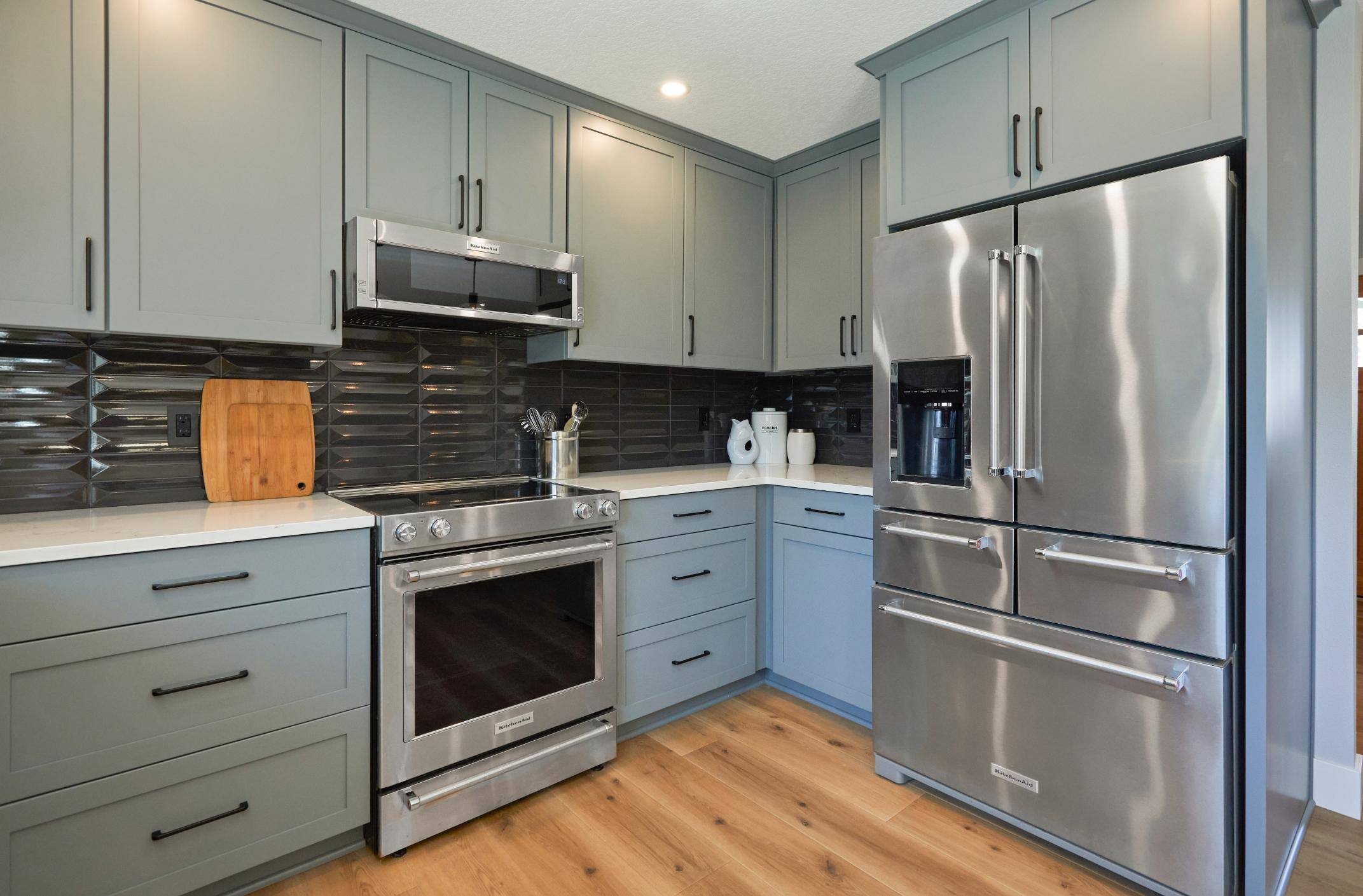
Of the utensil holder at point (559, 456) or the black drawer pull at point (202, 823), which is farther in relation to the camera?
the utensil holder at point (559, 456)

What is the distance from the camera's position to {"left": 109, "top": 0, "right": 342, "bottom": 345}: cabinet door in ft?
5.66

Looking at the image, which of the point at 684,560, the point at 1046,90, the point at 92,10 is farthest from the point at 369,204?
the point at 1046,90

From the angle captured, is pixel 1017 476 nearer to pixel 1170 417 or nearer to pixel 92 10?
pixel 1170 417

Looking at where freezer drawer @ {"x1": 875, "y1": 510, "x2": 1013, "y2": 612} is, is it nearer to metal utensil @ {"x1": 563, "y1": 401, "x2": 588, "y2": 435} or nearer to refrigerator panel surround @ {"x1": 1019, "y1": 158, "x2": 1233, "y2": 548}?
refrigerator panel surround @ {"x1": 1019, "y1": 158, "x2": 1233, "y2": 548}

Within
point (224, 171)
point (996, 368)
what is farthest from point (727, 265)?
point (224, 171)

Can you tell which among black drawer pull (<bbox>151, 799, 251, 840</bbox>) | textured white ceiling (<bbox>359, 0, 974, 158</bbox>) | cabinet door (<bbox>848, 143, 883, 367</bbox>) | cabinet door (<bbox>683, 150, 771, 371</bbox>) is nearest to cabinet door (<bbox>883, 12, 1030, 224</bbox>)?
textured white ceiling (<bbox>359, 0, 974, 158</bbox>)

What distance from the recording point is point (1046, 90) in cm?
185

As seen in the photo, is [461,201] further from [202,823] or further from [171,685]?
[202,823]

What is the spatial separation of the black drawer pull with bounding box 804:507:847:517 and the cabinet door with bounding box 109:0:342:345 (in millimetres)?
1768

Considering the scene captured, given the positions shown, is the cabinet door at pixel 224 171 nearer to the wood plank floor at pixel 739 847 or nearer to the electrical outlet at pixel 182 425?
the electrical outlet at pixel 182 425

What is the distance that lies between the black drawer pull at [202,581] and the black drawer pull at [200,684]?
0.22 m

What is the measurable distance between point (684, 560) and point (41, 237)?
2.05 m

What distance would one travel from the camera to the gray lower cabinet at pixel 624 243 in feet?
8.55

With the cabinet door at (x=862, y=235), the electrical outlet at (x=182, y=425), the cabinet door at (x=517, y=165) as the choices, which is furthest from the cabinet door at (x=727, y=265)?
the electrical outlet at (x=182, y=425)
